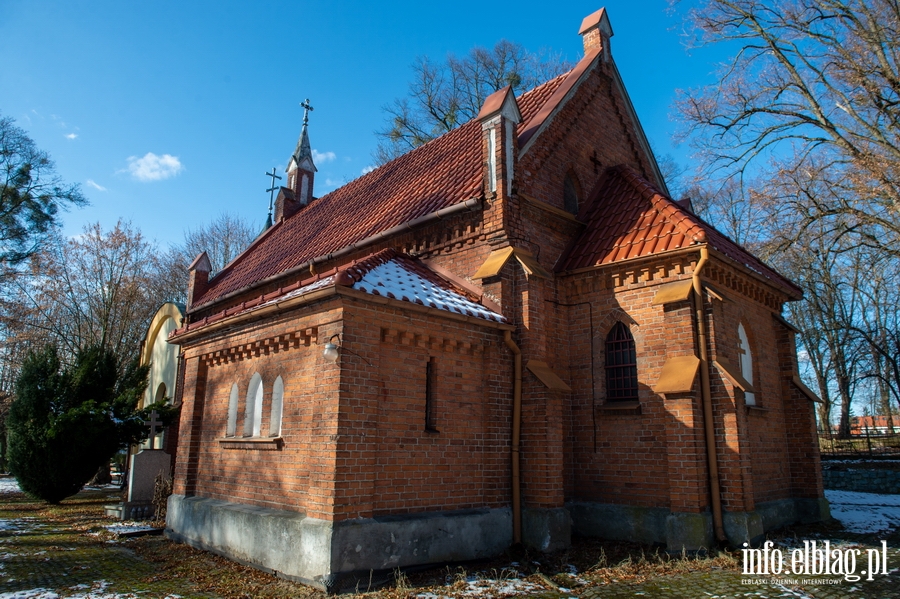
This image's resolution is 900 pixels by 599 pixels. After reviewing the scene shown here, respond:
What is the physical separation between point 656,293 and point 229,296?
36.5 feet

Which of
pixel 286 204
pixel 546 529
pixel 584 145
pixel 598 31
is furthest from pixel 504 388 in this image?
pixel 286 204

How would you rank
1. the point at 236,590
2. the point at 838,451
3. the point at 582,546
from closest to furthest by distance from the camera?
the point at 236,590 → the point at 582,546 → the point at 838,451

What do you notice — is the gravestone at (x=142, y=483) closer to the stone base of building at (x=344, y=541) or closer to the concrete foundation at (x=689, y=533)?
the stone base of building at (x=344, y=541)

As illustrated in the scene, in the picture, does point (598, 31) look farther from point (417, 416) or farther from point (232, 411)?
point (232, 411)

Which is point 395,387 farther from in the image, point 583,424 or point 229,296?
point 229,296

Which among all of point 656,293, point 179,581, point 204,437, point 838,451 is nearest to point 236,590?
point 179,581

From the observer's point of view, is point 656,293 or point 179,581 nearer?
point 179,581

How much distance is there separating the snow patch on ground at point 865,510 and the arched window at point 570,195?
24.8 ft

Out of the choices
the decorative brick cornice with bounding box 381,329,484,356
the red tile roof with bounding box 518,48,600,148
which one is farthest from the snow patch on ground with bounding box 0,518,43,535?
the red tile roof with bounding box 518,48,600,148

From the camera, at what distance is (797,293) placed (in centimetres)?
1233

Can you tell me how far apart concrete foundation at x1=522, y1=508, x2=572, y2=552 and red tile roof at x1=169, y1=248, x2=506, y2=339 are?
9.78 ft

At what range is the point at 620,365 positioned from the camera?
32.4ft

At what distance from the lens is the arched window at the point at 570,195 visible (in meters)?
11.7

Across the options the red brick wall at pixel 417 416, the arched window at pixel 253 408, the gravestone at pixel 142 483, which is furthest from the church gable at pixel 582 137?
the gravestone at pixel 142 483
